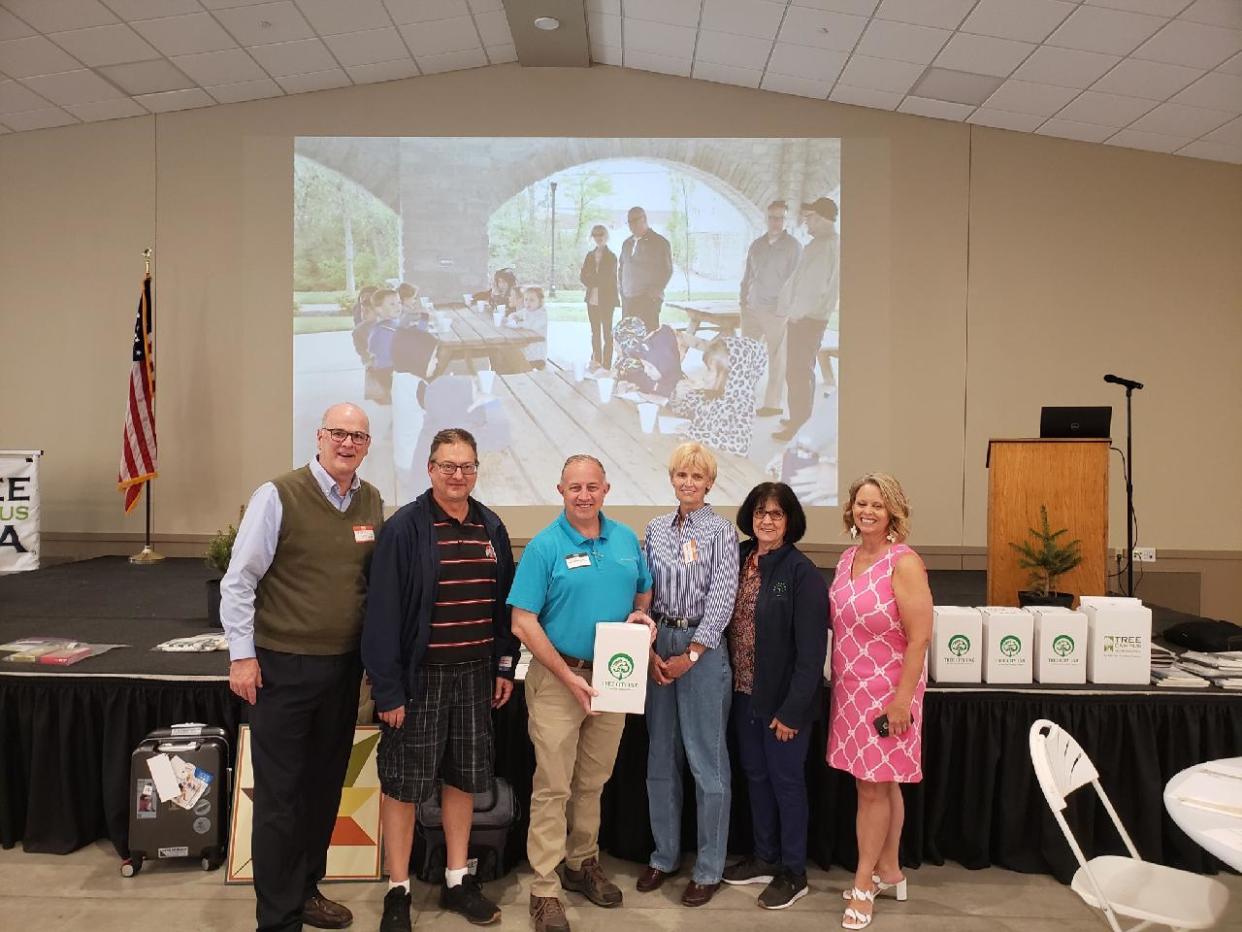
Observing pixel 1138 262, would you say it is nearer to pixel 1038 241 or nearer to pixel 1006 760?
pixel 1038 241

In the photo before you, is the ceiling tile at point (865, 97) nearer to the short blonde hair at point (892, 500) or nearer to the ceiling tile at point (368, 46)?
the ceiling tile at point (368, 46)

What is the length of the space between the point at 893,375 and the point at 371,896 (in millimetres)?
4938

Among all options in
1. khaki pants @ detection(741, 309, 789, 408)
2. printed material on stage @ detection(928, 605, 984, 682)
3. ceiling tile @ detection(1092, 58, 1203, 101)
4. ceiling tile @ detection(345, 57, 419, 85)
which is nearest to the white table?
printed material on stage @ detection(928, 605, 984, 682)

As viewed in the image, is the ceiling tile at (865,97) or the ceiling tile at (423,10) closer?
the ceiling tile at (423,10)

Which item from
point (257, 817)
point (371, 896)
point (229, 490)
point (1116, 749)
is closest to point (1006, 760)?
point (1116, 749)

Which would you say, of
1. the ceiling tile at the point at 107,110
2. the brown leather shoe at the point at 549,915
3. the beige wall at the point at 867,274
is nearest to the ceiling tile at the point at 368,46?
the beige wall at the point at 867,274

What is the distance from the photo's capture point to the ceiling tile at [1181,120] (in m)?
5.54

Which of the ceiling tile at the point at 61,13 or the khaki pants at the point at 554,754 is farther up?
the ceiling tile at the point at 61,13

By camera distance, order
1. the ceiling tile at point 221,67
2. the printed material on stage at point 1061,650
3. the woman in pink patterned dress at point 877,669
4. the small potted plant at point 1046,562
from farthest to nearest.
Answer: the ceiling tile at point 221,67
the small potted plant at point 1046,562
the printed material on stage at point 1061,650
the woman in pink patterned dress at point 877,669

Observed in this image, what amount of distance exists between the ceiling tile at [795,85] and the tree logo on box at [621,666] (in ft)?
16.1

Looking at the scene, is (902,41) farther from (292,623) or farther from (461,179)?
(292,623)

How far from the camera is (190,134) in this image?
6.55 metres

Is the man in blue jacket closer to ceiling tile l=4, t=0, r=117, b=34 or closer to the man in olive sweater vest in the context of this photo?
the man in olive sweater vest

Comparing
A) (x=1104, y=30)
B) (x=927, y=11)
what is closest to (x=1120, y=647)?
(x=1104, y=30)
